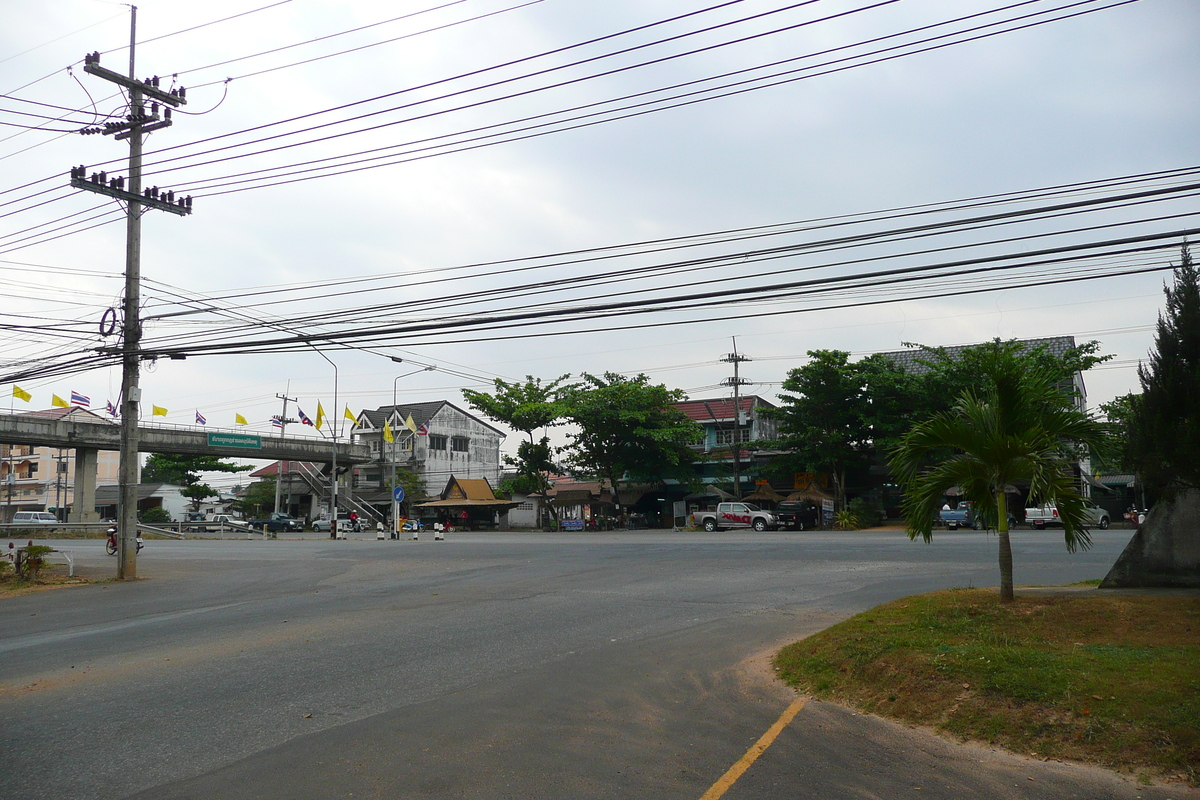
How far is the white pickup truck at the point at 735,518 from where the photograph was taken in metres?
42.6

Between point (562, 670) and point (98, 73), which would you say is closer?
point (562, 670)

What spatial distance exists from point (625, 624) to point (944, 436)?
5.10 m

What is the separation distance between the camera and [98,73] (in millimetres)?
19578

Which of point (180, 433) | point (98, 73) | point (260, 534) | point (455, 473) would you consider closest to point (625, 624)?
point (98, 73)

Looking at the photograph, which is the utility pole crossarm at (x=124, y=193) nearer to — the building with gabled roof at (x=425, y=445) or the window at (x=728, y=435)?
the window at (x=728, y=435)

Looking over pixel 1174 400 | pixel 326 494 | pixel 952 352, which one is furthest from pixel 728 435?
pixel 1174 400

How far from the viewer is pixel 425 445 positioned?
7456cm

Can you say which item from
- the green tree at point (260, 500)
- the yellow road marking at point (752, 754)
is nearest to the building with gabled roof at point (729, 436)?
the green tree at point (260, 500)

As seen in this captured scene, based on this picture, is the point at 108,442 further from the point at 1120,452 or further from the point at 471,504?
the point at 1120,452

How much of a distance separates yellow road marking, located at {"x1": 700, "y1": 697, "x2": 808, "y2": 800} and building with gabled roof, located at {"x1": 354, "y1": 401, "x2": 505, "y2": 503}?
6590 cm

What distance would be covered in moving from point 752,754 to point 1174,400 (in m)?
6.97

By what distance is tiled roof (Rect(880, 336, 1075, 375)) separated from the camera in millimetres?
47431

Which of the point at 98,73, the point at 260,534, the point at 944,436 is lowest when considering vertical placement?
the point at 260,534

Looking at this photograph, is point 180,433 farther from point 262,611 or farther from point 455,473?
point 262,611
